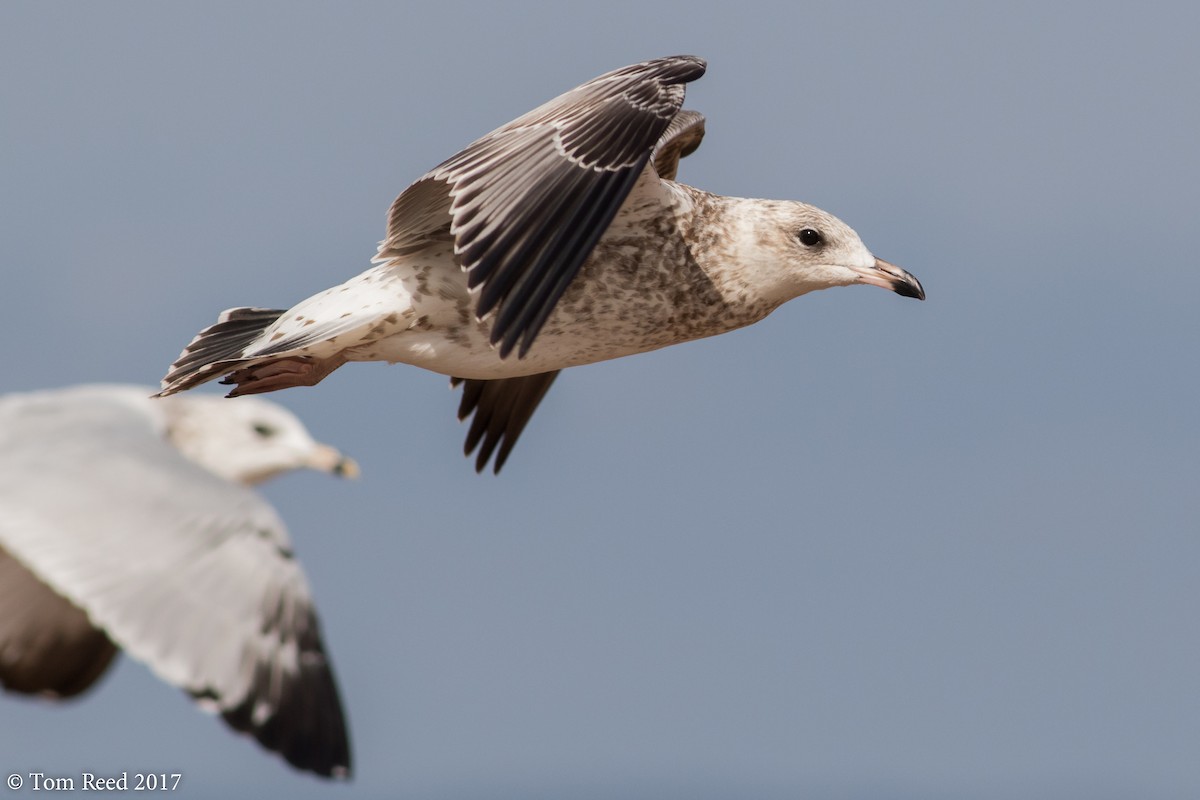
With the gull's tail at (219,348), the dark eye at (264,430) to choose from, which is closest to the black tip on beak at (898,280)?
the gull's tail at (219,348)

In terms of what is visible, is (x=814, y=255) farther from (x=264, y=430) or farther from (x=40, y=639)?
(x=40, y=639)

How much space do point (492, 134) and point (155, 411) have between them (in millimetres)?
2988

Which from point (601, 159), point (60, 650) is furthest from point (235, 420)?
Result: point (601, 159)

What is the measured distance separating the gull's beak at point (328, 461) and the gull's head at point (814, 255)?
2904mm

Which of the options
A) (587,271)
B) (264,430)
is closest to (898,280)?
(587,271)

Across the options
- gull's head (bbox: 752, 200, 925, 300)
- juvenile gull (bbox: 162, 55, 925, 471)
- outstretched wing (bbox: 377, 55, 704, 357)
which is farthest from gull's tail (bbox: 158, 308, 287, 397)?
gull's head (bbox: 752, 200, 925, 300)

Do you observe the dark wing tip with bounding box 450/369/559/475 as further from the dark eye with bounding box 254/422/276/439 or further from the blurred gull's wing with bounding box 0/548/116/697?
the blurred gull's wing with bounding box 0/548/116/697

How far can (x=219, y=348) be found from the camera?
1112 cm

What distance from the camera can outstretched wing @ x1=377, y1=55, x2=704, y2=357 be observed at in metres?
9.62

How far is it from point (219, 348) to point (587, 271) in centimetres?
183

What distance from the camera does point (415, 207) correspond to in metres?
10.7

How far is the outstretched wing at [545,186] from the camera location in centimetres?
962

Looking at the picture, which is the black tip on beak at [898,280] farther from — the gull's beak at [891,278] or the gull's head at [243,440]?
the gull's head at [243,440]

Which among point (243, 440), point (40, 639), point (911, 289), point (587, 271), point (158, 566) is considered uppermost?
point (911, 289)
